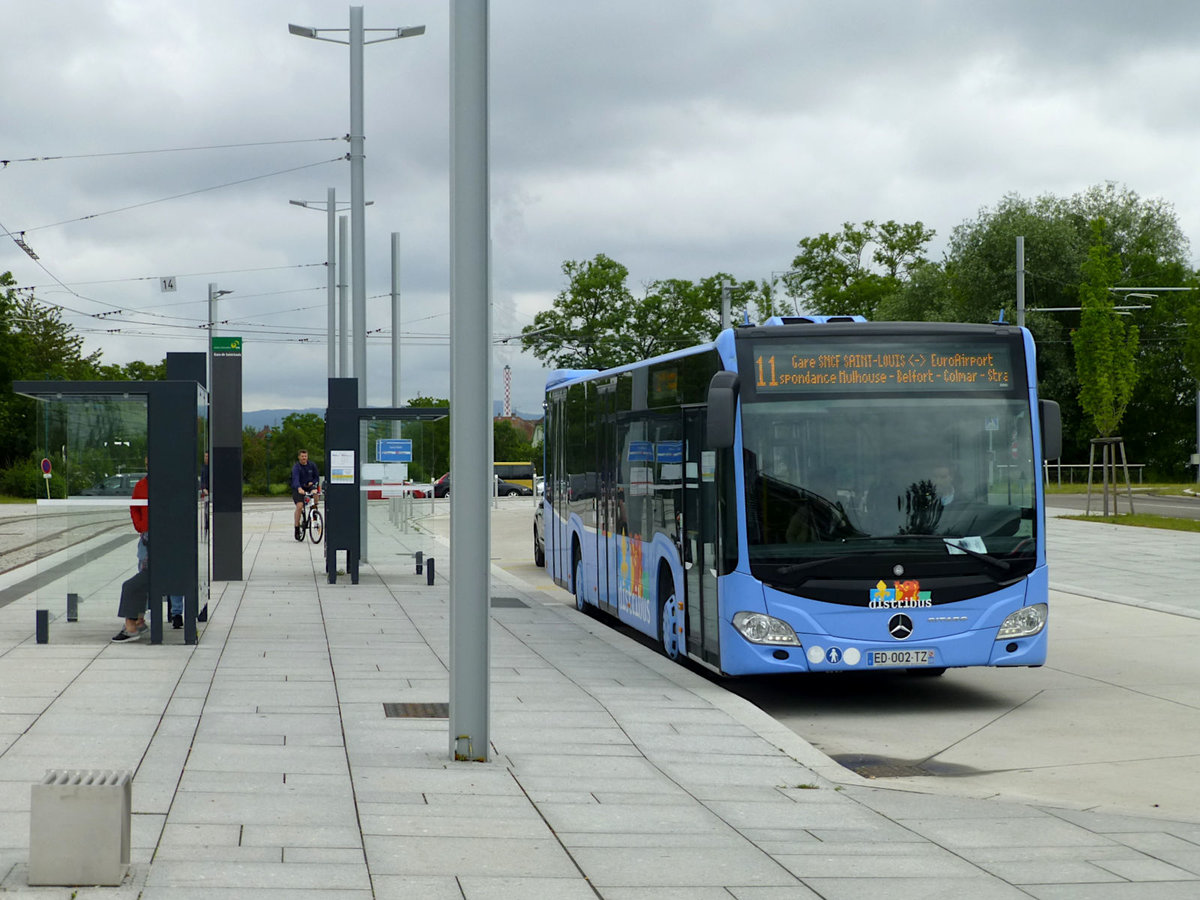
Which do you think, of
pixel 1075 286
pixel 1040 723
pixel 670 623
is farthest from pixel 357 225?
pixel 1075 286

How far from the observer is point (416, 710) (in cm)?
981

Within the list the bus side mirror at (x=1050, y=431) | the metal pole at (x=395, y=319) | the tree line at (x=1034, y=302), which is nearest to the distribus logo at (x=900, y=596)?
the bus side mirror at (x=1050, y=431)

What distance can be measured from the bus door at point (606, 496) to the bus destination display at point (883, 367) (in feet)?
13.3

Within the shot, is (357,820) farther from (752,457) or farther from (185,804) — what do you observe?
(752,457)

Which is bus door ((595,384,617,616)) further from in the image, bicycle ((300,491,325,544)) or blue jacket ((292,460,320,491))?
blue jacket ((292,460,320,491))

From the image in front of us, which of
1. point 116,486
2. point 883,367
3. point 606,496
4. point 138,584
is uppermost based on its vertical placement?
point 883,367

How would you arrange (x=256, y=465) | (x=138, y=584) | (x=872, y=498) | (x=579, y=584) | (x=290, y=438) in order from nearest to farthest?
(x=872, y=498)
(x=138, y=584)
(x=579, y=584)
(x=256, y=465)
(x=290, y=438)

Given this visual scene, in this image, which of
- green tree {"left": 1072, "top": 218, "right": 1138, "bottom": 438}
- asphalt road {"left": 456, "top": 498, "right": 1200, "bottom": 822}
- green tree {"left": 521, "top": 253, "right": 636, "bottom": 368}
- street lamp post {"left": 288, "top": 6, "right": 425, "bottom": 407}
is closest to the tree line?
green tree {"left": 521, "top": 253, "right": 636, "bottom": 368}

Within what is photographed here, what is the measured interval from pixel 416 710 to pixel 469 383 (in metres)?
2.69

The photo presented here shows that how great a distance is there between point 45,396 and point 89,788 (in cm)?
801

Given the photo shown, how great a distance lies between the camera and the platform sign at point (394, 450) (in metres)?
21.1

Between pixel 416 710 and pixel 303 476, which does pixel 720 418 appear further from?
pixel 303 476

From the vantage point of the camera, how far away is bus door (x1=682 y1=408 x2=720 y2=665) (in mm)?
11344

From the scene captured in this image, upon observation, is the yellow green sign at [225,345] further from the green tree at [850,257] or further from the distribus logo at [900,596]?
the green tree at [850,257]
